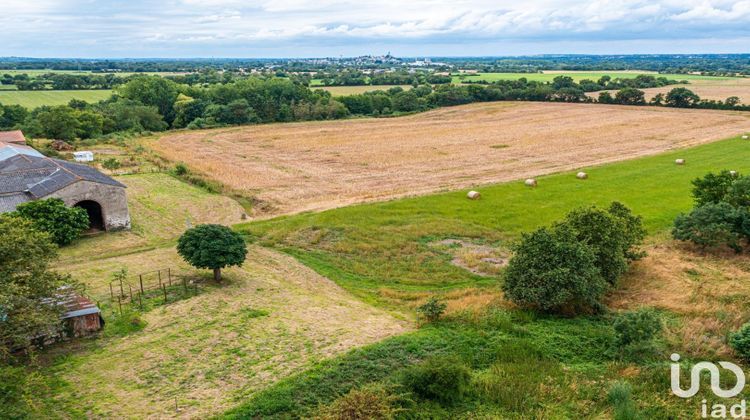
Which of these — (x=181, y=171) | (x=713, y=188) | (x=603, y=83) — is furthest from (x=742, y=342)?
(x=603, y=83)

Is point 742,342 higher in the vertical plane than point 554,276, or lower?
lower

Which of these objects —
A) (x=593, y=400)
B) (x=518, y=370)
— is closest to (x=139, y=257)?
(x=518, y=370)

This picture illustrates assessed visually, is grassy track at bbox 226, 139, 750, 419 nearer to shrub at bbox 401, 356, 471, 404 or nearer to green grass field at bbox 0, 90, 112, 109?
shrub at bbox 401, 356, 471, 404

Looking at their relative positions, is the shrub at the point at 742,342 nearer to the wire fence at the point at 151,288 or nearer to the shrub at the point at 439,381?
the shrub at the point at 439,381

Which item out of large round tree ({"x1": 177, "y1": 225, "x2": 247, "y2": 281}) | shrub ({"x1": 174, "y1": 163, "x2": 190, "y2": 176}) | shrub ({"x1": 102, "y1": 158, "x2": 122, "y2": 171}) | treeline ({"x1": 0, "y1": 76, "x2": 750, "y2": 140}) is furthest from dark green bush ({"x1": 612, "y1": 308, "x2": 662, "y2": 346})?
treeline ({"x1": 0, "y1": 76, "x2": 750, "y2": 140})

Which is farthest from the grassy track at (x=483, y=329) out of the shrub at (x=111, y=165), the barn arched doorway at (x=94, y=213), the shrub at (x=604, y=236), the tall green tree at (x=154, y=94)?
the tall green tree at (x=154, y=94)

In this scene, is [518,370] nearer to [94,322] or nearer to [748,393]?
[748,393]

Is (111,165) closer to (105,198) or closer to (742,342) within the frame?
(105,198)
